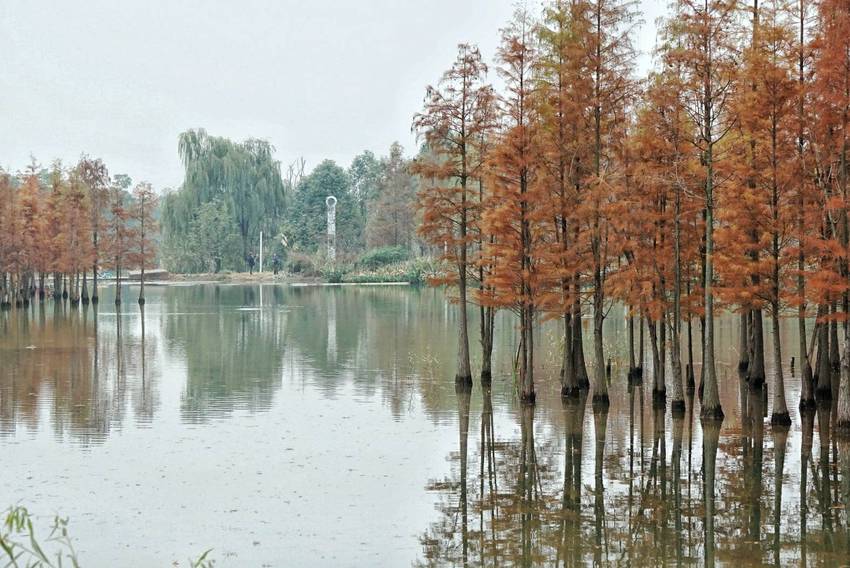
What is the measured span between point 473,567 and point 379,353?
2830cm

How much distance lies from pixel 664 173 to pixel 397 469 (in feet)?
34.4

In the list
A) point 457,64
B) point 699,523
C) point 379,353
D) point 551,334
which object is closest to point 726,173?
point 457,64

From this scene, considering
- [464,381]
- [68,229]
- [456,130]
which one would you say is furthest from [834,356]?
[68,229]

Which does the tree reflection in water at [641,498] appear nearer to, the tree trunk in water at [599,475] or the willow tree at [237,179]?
the tree trunk in water at [599,475]

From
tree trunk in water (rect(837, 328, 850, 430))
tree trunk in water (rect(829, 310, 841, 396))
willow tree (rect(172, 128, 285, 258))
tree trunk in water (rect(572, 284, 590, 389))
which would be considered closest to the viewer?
tree trunk in water (rect(837, 328, 850, 430))

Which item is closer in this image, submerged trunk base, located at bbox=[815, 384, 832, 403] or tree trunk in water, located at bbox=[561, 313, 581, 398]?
submerged trunk base, located at bbox=[815, 384, 832, 403]

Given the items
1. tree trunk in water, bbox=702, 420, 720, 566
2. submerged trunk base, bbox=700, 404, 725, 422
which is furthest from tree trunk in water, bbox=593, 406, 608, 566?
submerged trunk base, bbox=700, 404, 725, 422

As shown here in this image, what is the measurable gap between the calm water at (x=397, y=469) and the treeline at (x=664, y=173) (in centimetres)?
242

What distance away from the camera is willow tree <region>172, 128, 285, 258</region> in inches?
4242

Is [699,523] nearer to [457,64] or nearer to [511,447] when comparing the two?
[511,447]

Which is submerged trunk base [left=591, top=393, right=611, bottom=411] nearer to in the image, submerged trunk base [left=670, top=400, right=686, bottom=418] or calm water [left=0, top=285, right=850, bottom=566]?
calm water [left=0, top=285, right=850, bottom=566]

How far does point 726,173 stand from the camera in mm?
24906

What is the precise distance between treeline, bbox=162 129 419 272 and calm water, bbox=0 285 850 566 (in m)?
70.4

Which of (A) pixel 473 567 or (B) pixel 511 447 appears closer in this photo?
(A) pixel 473 567
